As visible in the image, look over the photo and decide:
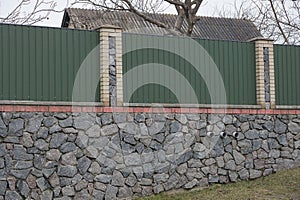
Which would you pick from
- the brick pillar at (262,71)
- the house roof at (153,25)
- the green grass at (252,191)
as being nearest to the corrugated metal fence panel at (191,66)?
the brick pillar at (262,71)

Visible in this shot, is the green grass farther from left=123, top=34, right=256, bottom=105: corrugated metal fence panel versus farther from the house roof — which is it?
the house roof

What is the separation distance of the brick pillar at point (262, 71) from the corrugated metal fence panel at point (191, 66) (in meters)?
0.10

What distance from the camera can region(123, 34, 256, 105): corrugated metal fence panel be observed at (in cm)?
1338

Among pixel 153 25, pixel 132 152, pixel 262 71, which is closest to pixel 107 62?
pixel 132 152

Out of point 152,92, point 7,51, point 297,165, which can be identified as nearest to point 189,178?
point 152,92

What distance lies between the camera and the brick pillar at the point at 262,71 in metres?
14.6

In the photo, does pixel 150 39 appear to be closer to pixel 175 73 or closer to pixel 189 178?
pixel 175 73

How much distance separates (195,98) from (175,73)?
717 millimetres

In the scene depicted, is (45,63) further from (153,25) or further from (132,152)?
(153,25)

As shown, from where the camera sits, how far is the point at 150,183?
13109 millimetres

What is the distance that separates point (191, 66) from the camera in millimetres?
14008

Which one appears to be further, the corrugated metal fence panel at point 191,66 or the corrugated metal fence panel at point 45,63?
the corrugated metal fence panel at point 191,66

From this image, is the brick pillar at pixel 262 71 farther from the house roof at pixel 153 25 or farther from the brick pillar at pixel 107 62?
the house roof at pixel 153 25

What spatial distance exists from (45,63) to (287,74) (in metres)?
5.99
